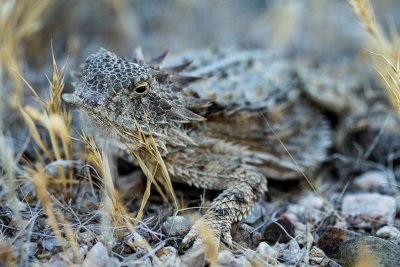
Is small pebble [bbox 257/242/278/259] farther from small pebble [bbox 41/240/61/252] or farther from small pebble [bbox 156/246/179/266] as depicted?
small pebble [bbox 41/240/61/252]

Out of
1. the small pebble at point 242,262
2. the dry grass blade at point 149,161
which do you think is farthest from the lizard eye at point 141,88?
the small pebble at point 242,262

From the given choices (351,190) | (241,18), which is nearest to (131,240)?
(351,190)

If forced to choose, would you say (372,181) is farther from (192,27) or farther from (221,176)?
(192,27)

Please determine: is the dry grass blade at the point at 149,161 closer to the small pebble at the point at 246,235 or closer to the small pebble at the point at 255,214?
the small pebble at the point at 246,235

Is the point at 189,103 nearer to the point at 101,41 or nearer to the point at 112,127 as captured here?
the point at 112,127

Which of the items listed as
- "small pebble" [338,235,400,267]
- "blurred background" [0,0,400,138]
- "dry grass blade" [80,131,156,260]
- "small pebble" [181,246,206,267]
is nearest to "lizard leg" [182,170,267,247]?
"small pebble" [181,246,206,267]

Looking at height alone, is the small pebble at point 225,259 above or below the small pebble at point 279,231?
above

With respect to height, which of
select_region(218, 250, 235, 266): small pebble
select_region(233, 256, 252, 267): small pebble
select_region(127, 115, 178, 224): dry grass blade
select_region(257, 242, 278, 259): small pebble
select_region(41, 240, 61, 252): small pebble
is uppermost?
select_region(127, 115, 178, 224): dry grass blade
